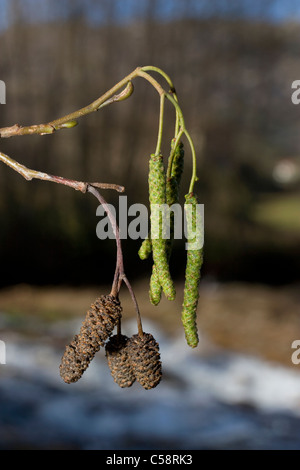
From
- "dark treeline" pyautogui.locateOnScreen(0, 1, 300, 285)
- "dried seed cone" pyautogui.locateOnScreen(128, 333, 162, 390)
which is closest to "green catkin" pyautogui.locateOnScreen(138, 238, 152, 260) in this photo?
"dried seed cone" pyautogui.locateOnScreen(128, 333, 162, 390)

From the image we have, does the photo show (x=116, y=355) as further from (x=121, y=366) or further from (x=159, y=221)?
(x=159, y=221)

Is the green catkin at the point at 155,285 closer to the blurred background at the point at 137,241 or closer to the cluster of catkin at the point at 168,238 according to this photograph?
the cluster of catkin at the point at 168,238

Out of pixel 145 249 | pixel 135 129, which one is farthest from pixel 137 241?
pixel 145 249

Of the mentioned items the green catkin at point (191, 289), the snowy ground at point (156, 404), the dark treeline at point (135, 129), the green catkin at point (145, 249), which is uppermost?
the dark treeline at point (135, 129)

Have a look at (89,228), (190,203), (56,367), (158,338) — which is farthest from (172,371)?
(190,203)

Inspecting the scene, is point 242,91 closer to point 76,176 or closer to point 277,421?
point 76,176

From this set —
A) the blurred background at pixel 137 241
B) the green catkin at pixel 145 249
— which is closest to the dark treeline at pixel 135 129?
the blurred background at pixel 137 241

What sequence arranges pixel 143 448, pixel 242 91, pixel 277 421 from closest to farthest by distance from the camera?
pixel 143 448 → pixel 277 421 → pixel 242 91
